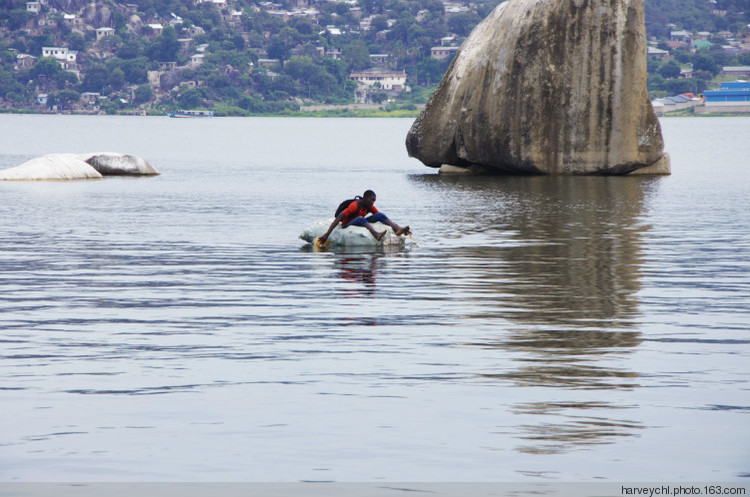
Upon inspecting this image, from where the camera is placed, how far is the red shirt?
20594 millimetres

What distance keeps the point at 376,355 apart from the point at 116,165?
3784 cm

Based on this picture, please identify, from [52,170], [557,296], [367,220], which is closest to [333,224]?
[367,220]

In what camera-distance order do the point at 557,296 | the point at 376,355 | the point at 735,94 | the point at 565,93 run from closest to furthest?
the point at 376,355 < the point at 557,296 < the point at 565,93 < the point at 735,94

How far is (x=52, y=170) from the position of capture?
4125cm

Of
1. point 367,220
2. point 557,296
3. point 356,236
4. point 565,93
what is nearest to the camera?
point 557,296

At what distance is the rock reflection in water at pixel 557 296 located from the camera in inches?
310

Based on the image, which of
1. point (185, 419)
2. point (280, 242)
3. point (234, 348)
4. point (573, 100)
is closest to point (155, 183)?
point (573, 100)

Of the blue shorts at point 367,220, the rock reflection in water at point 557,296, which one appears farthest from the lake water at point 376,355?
the blue shorts at point 367,220

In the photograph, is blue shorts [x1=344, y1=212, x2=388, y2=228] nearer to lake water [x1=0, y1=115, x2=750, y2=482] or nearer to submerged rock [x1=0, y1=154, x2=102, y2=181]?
lake water [x1=0, y1=115, x2=750, y2=482]

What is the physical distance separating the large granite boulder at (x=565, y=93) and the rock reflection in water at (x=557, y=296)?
29.2 feet

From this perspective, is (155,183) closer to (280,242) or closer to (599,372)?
(280,242)

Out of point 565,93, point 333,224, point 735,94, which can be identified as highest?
A: point 735,94

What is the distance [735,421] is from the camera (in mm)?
7816

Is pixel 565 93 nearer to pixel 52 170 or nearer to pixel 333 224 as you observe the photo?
pixel 52 170
